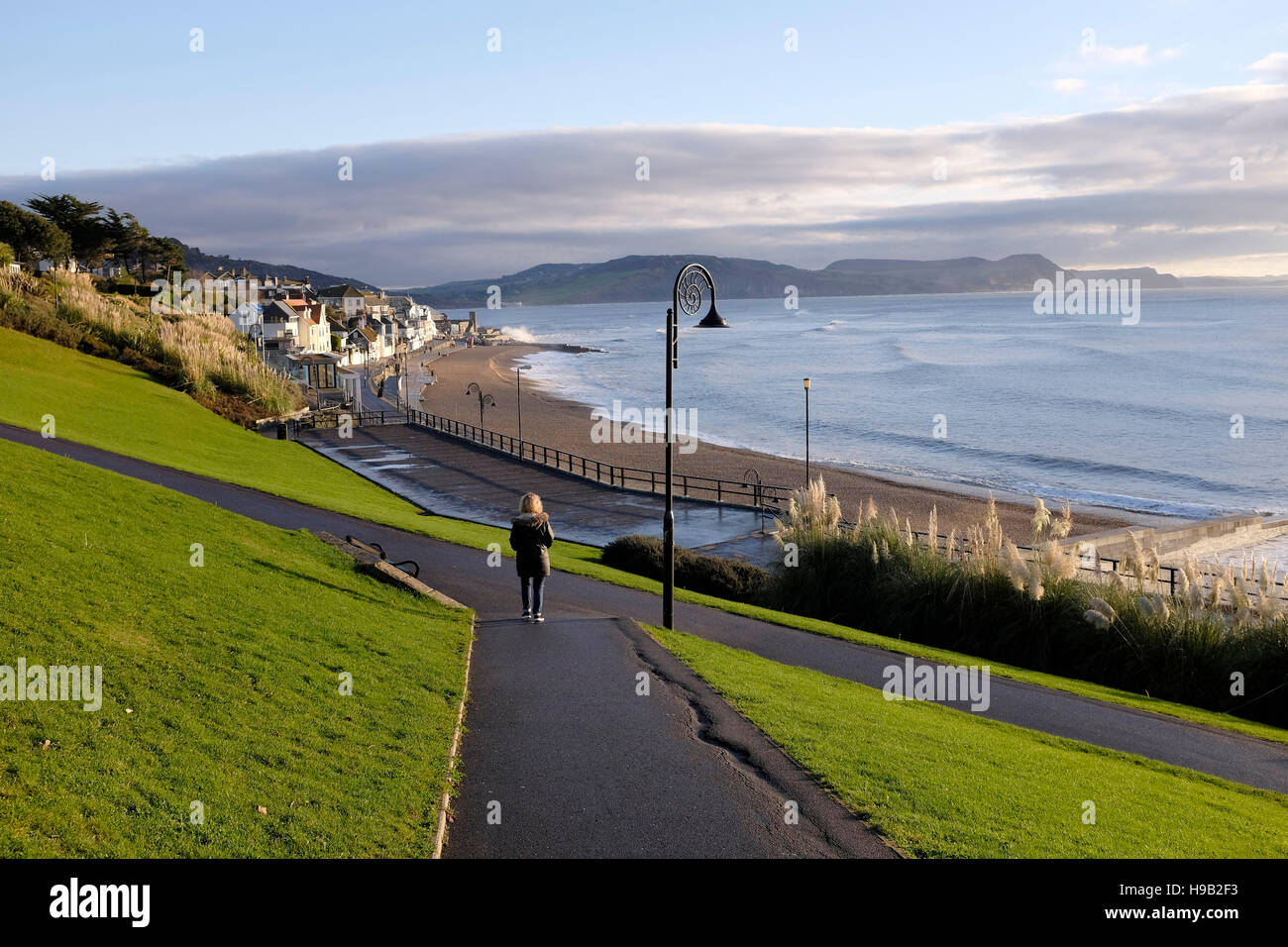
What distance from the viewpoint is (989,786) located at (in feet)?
26.0

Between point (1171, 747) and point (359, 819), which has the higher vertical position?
point (359, 819)

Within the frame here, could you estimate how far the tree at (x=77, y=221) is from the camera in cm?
6862

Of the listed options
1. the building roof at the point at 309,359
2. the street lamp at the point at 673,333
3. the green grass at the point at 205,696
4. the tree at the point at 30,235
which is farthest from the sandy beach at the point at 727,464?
the tree at the point at 30,235

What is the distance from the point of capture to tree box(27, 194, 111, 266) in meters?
68.6

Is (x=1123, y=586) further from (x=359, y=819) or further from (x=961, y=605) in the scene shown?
(x=359, y=819)

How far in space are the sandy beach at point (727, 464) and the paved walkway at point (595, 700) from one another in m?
18.6

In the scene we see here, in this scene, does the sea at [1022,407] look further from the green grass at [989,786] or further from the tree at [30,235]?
the tree at [30,235]

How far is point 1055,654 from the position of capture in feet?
48.0

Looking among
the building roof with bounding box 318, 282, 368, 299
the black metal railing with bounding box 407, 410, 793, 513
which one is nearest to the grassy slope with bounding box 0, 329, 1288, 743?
the black metal railing with bounding box 407, 410, 793, 513

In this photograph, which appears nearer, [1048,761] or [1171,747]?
[1048,761]

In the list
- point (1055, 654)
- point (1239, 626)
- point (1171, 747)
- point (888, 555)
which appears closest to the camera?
point (1171, 747)

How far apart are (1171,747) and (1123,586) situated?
4.67 metres

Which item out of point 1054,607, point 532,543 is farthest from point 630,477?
point 532,543
